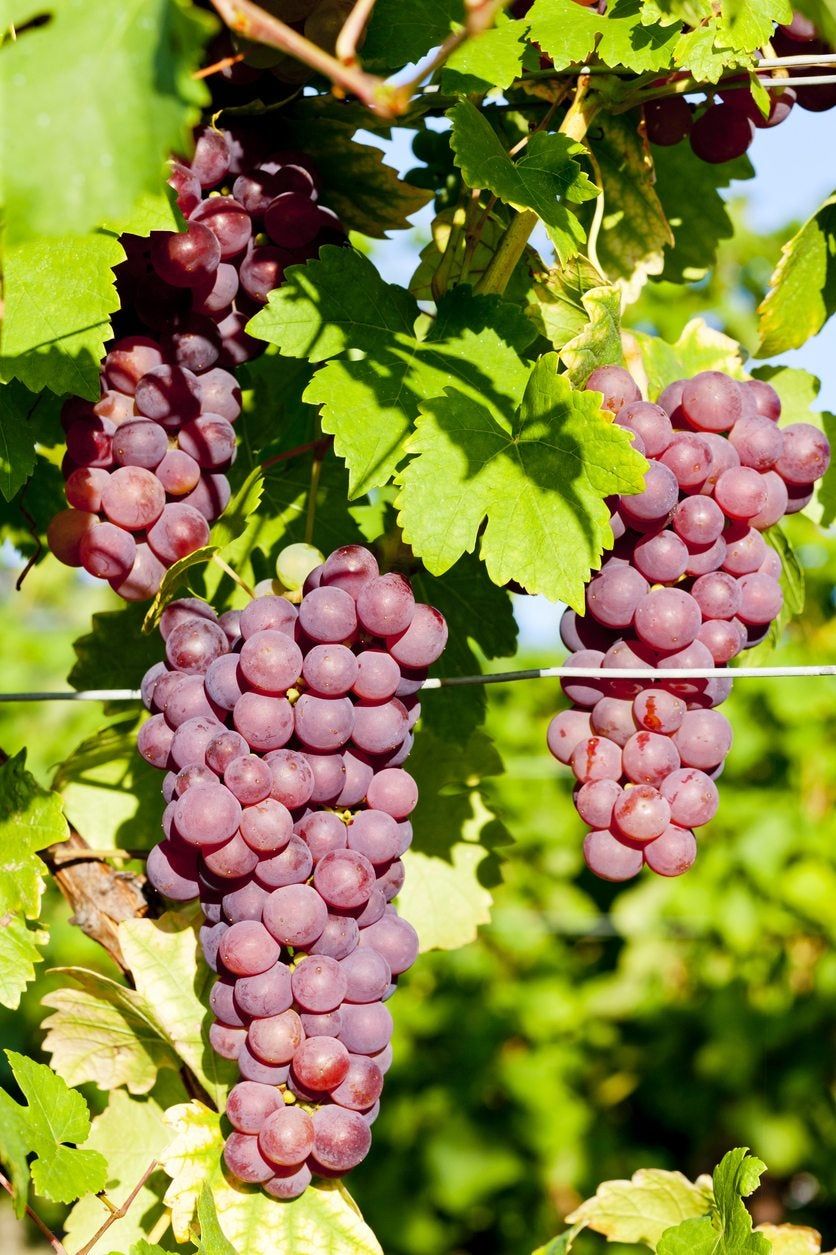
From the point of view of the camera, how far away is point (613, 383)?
1.07 metres

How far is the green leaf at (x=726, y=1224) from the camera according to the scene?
3.43ft

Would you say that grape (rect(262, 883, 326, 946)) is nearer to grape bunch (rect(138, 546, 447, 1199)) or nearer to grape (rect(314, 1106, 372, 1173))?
grape bunch (rect(138, 546, 447, 1199))

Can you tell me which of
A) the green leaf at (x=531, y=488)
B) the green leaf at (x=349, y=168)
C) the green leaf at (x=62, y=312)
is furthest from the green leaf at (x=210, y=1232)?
the green leaf at (x=349, y=168)

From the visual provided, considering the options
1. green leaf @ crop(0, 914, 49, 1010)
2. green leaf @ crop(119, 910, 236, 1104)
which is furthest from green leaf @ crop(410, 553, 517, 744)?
green leaf @ crop(0, 914, 49, 1010)

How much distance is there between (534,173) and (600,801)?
20.4 inches

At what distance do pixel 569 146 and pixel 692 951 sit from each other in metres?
2.86

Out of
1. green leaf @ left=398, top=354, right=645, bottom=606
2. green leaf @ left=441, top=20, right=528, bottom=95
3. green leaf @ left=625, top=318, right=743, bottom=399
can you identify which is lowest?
green leaf @ left=625, top=318, right=743, bottom=399

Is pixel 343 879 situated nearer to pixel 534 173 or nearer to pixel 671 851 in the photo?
pixel 671 851

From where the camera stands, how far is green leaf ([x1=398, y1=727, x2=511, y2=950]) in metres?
1.42

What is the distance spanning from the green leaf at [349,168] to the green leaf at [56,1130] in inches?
31.1

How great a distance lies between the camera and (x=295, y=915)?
0.98 m

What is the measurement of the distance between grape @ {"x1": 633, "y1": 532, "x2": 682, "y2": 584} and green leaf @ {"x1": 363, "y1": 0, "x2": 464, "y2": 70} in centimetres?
44

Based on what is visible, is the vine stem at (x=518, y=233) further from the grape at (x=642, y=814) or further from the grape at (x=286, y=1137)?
the grape at (x=286, y=1137)

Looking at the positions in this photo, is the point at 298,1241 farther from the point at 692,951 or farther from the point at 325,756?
the point at 692,951
